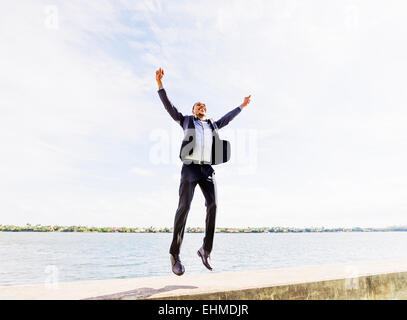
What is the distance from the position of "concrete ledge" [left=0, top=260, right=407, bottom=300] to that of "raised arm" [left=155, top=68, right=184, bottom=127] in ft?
8.33

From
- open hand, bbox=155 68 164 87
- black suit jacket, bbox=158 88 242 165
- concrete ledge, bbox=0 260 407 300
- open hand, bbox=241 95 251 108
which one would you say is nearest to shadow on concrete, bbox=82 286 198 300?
concrete ledge, bbox=0 260 407 300

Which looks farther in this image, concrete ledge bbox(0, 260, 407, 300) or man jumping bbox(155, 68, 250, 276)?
man jumping bbox(155, 68, 250, 276)

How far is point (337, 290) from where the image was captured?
516 centimetres

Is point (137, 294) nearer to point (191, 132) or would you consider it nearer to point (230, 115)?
point (191, 132)

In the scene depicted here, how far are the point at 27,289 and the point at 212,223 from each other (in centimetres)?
272

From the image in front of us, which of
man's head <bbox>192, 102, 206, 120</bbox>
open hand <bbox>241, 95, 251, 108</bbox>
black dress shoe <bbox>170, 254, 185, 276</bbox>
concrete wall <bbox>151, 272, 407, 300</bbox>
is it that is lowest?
concrete wall <bbox>151, 272, 407, 300</bbox>

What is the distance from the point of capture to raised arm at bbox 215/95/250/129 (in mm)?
6395

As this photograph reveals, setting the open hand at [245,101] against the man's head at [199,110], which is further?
the open hand at [245,101]

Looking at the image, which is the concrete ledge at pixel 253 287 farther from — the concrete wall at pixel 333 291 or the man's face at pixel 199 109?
the man's face at pixel 199 109

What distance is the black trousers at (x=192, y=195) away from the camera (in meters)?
5.54

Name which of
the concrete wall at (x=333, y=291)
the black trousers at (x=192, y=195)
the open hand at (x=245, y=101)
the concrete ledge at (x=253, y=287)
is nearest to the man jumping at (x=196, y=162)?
the black trousers at (x=192, y=195)

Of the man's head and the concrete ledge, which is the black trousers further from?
the man's head

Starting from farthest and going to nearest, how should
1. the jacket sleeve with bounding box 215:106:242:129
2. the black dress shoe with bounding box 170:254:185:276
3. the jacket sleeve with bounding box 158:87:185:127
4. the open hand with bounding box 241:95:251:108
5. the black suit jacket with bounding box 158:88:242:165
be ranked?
the open hand with bounding box 241:95:251:108, the jacket sleeve with bounding box 215:106:242:129, the jacket sleeve with bounding box 158:87:185:127, the black suit jacket with bounding box 158:88:242:165, the black dress shoe with bounding box 170:254:185:276

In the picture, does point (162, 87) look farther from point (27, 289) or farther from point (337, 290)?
point (337, 290)
